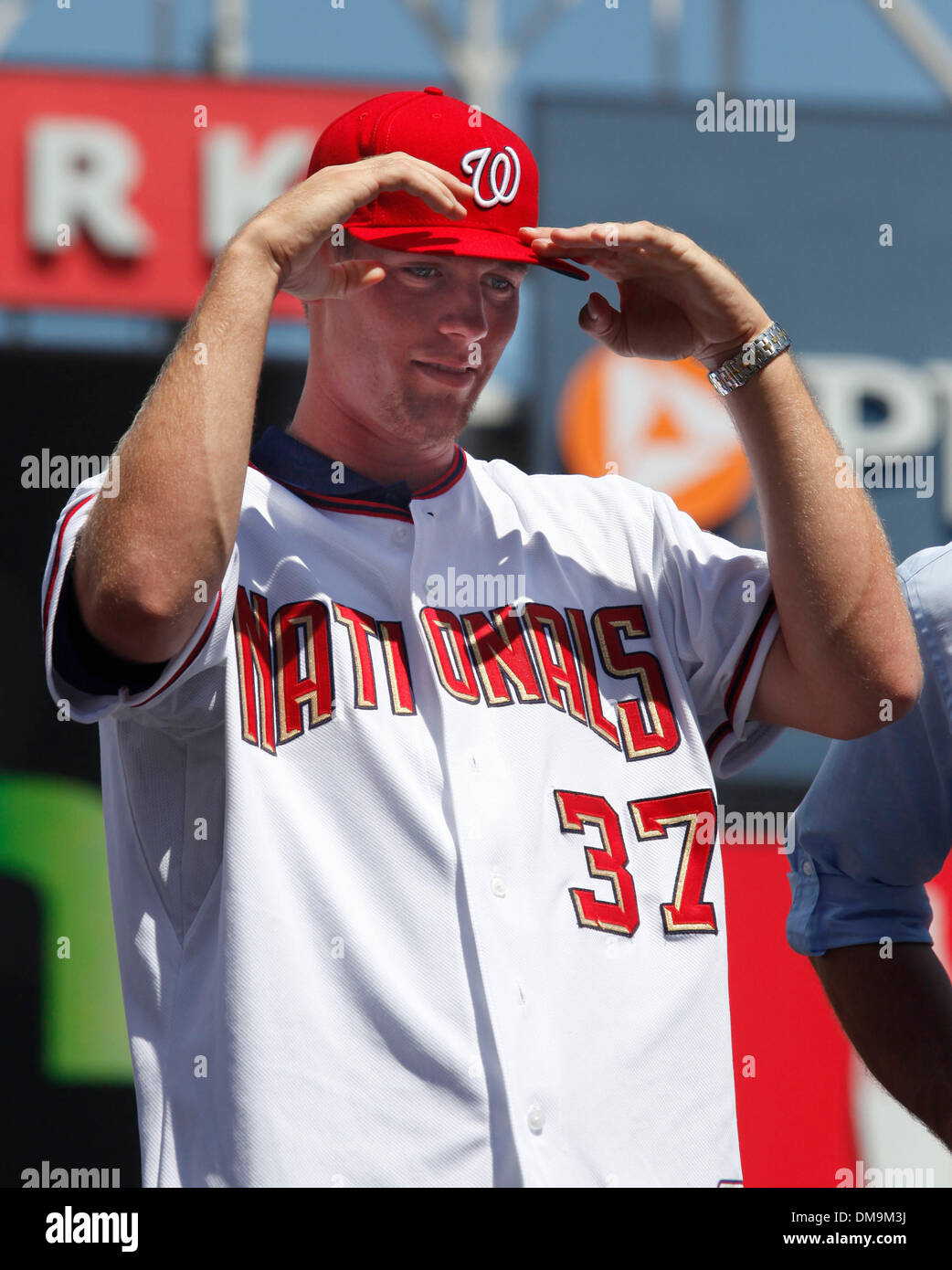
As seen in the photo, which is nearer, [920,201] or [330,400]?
[330,400]

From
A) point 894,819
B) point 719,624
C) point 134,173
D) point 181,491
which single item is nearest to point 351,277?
point 181,491

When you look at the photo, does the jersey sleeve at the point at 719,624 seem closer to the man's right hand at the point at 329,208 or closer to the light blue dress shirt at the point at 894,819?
the light blue dress shirt at the point at 894,819

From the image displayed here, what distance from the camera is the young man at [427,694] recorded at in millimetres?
1551

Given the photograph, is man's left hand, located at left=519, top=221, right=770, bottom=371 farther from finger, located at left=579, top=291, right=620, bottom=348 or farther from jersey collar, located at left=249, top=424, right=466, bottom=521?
jersey collar, located at left=249, top=424, right=466, bottom=521

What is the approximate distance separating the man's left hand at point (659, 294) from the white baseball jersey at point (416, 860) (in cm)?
29

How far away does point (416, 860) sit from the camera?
1628mm

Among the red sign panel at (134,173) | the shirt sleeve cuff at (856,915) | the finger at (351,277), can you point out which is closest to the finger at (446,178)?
the finger at (351,277)

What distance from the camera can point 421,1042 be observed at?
156 cm

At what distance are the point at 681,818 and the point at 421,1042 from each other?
1.36 ft

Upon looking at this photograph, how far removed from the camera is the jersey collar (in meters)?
1.84

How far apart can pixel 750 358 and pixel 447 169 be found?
1.38 feet

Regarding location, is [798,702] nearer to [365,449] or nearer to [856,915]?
[856,915]

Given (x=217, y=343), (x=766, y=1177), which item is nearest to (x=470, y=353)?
(x=217, y=343)

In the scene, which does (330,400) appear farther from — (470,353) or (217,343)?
(217,343)
